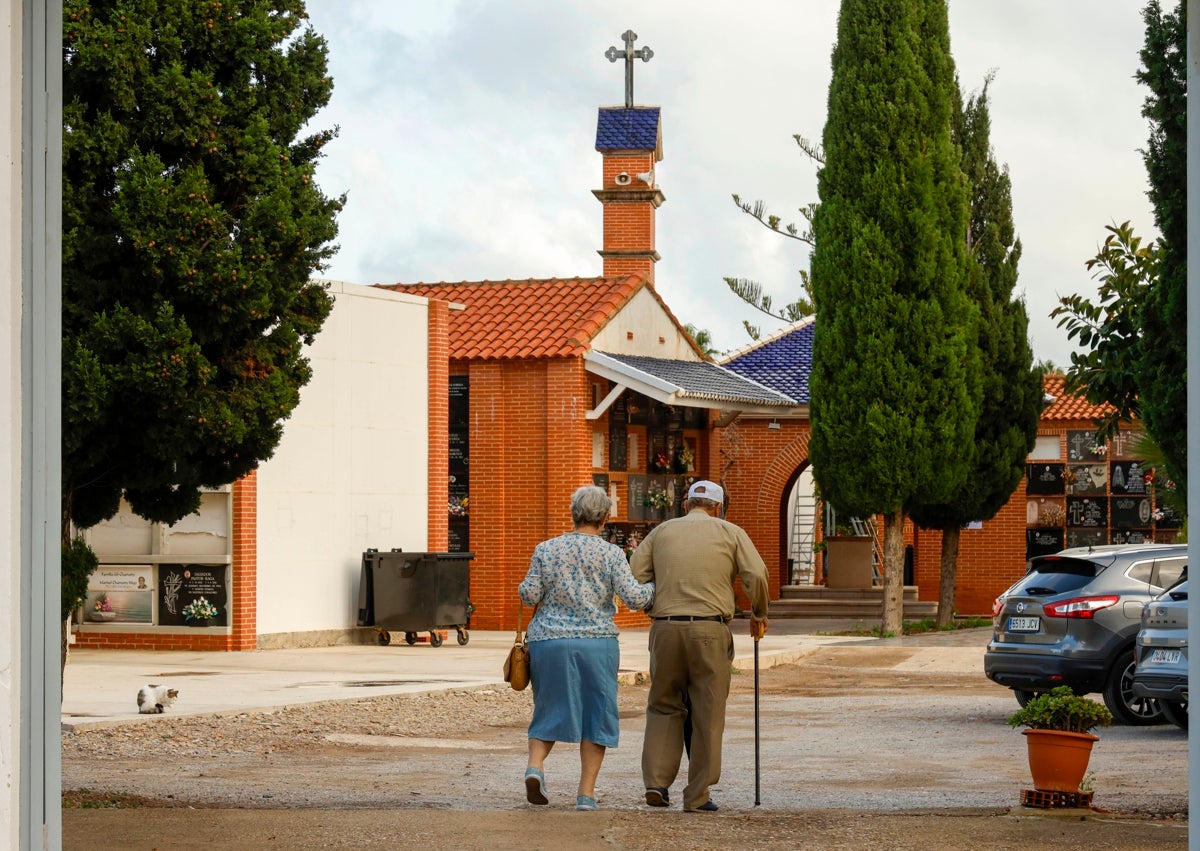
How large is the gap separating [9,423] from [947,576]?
2677cm

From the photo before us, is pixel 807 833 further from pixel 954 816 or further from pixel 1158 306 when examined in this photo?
pixel 1158 306

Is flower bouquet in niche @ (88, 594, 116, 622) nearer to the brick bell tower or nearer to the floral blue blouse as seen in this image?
the brick bell tower

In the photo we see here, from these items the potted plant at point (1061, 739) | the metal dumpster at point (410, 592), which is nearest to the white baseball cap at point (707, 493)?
the potted plant at point (1061, 739)

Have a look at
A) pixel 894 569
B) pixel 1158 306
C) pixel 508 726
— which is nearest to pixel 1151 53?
pixel 1158 306

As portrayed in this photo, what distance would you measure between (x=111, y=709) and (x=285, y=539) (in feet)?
26.1

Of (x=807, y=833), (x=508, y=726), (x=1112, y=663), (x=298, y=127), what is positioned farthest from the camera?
(x=508, y=726)

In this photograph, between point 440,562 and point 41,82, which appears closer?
point 41,82

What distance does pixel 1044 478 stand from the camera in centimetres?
3275

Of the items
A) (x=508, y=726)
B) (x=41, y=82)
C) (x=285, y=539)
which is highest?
(x=41, y=82)

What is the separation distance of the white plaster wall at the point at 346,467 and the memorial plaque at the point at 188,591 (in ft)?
1.73

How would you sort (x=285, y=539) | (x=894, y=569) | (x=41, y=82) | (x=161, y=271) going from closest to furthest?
(x=41, y=82) → (x=161, y=271) → (x=285, y=539) → (x=894, y=569)

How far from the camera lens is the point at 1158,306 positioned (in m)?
9.55

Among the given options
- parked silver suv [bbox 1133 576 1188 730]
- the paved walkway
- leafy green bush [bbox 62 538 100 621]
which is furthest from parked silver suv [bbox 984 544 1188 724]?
leafy green bush [bbox 62 538 100 621]

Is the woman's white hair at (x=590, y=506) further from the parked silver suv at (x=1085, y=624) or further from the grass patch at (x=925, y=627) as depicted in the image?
the grass patch at (x=925, y=627)
